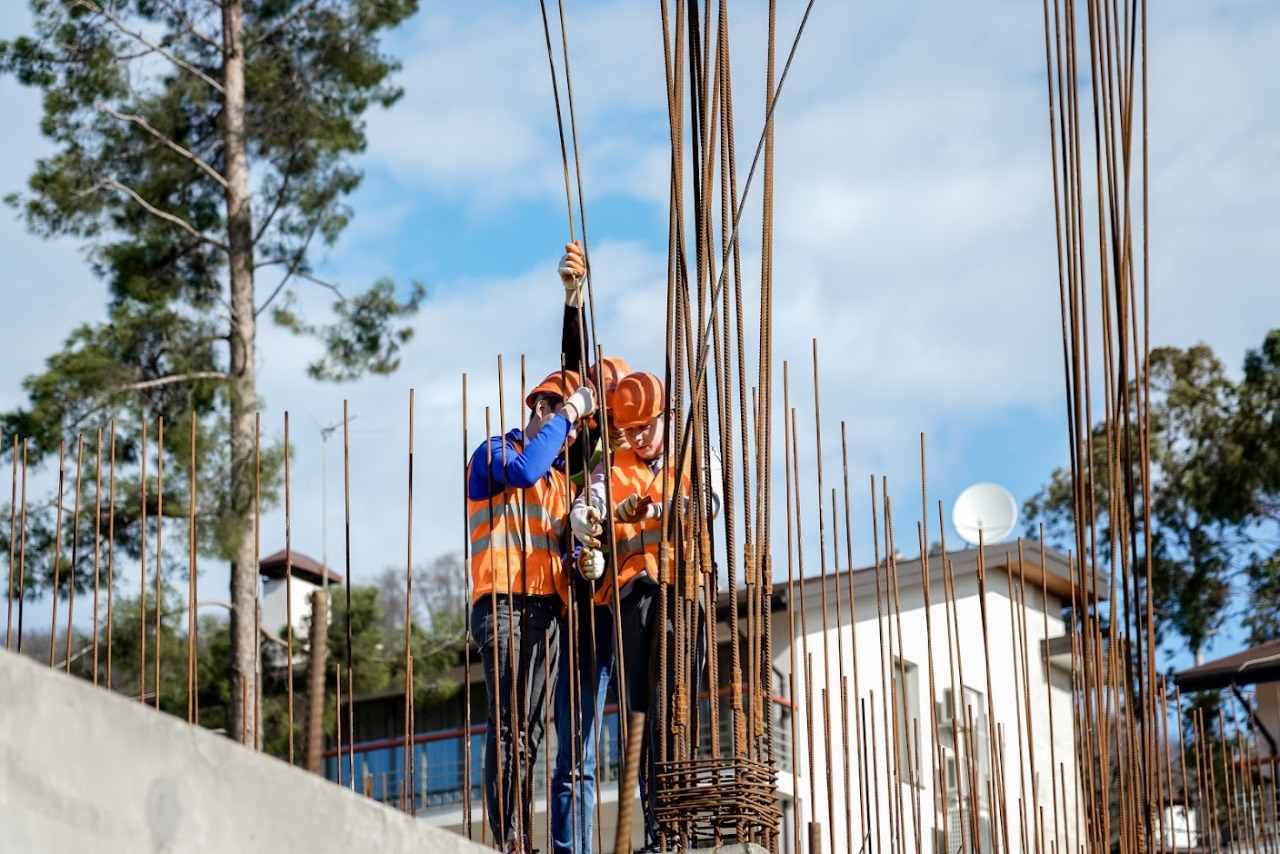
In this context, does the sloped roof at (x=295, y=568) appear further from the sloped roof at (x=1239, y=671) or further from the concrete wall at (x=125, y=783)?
the concrete wall at (x=125, y=783)

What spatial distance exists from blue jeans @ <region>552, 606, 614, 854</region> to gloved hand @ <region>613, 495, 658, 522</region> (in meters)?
0.24

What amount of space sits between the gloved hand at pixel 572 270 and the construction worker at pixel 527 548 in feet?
0.71

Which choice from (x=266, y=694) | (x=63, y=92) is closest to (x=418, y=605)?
(x=266, y=694)

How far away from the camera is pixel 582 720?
459cm

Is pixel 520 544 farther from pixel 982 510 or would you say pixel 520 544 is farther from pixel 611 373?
pixel 982 510

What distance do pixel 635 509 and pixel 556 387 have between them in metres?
0.40

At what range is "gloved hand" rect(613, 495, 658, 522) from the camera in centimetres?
471

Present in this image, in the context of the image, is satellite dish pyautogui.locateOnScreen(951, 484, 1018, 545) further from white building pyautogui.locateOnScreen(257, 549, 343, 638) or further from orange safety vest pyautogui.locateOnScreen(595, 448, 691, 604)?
orange safety vest pyautogui.locateOnScreen(595, 448, 691, 604)

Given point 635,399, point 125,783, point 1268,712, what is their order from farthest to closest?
point 1268,712 < point 635,399 < point 125,783

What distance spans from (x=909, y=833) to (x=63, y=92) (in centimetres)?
999

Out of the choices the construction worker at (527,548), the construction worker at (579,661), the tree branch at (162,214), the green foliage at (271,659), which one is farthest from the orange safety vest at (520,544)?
the tree branch at (162,214)

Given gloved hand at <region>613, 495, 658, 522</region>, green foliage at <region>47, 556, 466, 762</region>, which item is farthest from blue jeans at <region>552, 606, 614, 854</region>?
green foliage at <region>47, 556, 466, 762</region>

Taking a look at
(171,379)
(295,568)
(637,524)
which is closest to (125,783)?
(637,524)

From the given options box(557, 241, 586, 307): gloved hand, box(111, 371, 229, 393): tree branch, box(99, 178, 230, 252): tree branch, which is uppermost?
box(99, 178, 230, 252): tree branch
